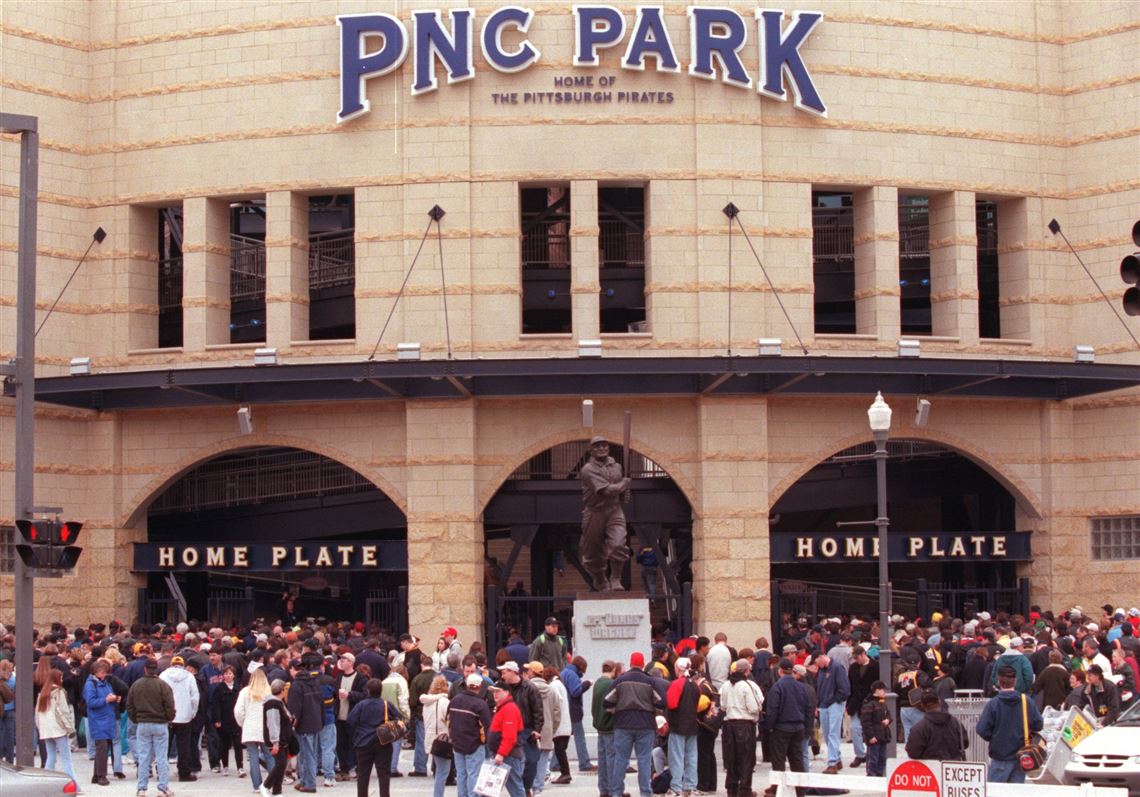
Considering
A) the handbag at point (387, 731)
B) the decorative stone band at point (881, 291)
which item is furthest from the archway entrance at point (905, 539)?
the handbag at point (387, 731)

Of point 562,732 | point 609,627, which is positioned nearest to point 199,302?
point 609,627

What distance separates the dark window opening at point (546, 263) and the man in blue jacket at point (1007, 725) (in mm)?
20586

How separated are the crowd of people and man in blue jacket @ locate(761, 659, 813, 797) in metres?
0.02

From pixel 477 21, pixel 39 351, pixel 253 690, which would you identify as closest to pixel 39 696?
pixel 253 690

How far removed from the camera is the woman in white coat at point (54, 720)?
23.4 metres

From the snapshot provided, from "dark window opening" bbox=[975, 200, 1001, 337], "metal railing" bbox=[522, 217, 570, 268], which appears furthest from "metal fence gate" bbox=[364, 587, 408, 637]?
"dark window opening" bbox=[975, 200, 1001, 337]

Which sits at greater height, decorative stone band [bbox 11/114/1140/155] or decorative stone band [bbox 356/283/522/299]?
decorative stone band [bbox 11/114/1140/155]

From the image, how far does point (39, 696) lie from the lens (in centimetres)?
2361

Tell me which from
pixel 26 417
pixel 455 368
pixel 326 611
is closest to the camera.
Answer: pixel 26 417

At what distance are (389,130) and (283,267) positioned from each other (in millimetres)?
3352

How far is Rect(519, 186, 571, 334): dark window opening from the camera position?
4056 cm

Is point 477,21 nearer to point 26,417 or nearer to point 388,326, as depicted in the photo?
point 388,326

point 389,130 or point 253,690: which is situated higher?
point 389,130

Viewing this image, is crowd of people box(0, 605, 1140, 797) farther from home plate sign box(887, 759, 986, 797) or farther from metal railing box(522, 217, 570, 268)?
metal railing box(522, 217, 570, 268)
